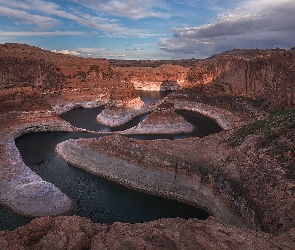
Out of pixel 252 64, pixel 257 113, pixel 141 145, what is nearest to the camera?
pixel 141 145

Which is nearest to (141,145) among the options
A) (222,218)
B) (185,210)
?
(185,210)

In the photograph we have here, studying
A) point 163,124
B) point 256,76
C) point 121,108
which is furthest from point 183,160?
point 256,76

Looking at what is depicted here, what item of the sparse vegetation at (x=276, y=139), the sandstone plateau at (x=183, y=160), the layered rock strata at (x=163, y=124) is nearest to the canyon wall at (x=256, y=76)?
the sandstone plateau at (x=183, y=160)

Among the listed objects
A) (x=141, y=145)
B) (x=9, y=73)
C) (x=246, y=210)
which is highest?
(x=9, y=73)

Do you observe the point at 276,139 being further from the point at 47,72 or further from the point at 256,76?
the point at 47,72

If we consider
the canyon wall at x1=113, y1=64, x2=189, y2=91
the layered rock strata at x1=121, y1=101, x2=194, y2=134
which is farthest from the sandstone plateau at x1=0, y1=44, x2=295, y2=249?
the canyon wall at x1=113, y1=64, x2=189, y2=91

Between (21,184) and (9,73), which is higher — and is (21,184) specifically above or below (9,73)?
below

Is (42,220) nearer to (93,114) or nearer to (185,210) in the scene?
(185,210)
